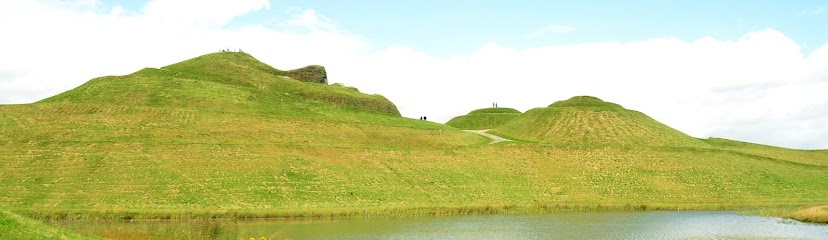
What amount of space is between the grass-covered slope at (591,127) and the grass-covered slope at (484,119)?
984 inches

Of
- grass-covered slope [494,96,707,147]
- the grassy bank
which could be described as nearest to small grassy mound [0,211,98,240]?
the grassy bank

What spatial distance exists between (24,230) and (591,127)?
115 metres

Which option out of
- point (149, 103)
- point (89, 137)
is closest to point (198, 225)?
point (89, 137)

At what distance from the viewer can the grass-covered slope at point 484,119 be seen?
18125cm

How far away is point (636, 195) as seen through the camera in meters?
82.6

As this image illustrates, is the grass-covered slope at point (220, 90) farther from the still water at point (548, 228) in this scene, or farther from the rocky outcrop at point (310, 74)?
the still water at point (548, 228)

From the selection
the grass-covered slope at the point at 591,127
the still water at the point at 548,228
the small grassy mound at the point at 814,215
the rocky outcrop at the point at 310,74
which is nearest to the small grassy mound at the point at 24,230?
the still water at the point at 548,228

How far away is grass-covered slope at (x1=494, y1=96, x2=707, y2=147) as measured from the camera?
4823 inches

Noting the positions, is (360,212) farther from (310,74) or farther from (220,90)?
(310,74)

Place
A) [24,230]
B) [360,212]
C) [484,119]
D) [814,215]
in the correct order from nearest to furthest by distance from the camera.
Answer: [24,230], [814,215], [360,212], [484,119]

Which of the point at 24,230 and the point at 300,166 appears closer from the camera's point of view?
the point at 24,230

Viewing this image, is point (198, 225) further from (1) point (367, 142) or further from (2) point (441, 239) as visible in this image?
(1) point (367, 142)

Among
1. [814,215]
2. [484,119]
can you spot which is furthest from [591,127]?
[814,215]

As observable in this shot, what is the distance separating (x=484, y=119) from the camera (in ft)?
613
